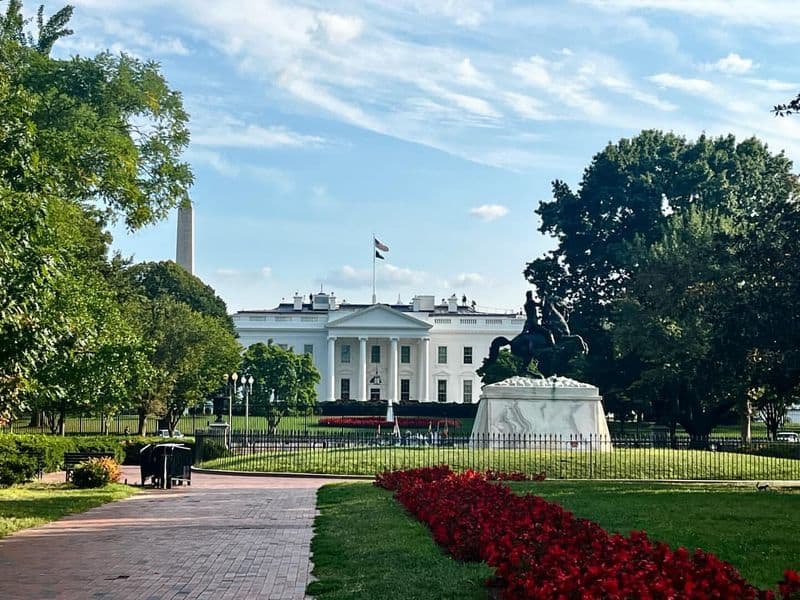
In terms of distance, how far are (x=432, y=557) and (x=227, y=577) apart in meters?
2.14

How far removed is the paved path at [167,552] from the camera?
32.2 ft

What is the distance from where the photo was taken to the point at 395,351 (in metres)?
100

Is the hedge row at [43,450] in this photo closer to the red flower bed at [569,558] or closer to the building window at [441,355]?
the red flower bed at [569,558]

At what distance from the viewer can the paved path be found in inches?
387

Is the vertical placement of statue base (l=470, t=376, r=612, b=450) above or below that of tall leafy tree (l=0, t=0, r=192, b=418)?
below

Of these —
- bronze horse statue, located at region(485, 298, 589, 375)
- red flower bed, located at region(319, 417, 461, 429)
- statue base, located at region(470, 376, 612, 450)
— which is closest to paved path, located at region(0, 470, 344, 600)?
Answer: statue base, located at region(470, 376, 612, 450)

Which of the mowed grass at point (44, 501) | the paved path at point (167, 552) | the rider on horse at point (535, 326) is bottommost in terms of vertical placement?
the paved path at point (167, 552)

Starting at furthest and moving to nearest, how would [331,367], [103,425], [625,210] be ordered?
[331,367] → [625,210] → [103,425]

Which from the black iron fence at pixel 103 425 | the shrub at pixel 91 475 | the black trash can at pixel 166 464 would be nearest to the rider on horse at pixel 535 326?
the black trash can at pixel 166 464

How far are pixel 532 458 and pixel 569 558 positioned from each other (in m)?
19.3

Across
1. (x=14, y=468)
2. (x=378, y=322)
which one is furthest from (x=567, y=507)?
(x=378, y=322)

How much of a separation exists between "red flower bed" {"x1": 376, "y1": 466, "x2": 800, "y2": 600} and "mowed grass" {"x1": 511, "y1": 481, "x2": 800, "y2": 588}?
153 cm

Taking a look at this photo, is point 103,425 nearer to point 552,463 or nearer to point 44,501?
point 552,463

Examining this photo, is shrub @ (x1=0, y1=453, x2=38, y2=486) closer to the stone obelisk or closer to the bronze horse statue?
the bronze horse statue
